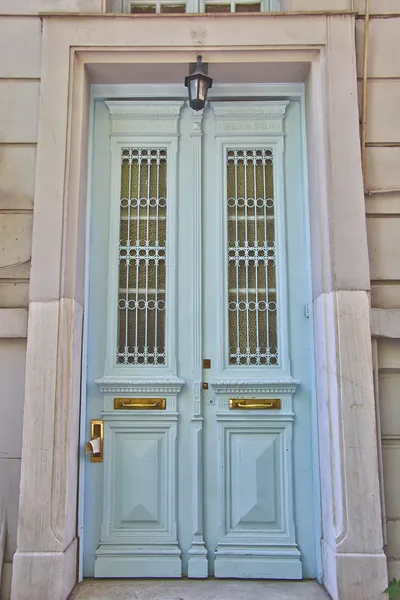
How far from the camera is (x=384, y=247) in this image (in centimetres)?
365

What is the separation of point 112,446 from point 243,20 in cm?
331

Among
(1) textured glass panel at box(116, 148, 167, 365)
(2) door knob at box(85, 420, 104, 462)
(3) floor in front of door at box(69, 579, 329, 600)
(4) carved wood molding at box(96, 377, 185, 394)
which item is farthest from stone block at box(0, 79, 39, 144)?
(3) floor in front of door at box(69, 579, 329, 600)

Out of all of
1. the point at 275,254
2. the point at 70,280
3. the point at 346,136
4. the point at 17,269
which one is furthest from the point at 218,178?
the point at 17,269

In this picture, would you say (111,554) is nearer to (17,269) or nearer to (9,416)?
(9,416)

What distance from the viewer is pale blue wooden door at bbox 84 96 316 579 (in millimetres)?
3619

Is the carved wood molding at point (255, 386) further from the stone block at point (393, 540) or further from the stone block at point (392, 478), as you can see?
the stone block at point (393, 540)

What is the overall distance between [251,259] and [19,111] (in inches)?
81.6

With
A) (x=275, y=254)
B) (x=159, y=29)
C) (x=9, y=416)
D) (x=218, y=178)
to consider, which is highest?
(x=159, y=29)

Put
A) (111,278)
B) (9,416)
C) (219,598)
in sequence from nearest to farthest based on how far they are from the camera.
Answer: (219,598), (9,416), (111,278)

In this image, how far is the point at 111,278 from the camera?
12.7ft

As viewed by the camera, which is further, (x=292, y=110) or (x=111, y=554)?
(x=292, y=110)

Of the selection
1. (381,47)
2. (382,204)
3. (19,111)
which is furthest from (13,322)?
(381,47)

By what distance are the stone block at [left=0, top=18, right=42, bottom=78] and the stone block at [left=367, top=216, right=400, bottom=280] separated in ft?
9.08

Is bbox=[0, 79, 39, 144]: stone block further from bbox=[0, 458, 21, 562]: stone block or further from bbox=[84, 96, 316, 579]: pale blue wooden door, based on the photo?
bbox=[0, 458, 21, 562]: stone block
